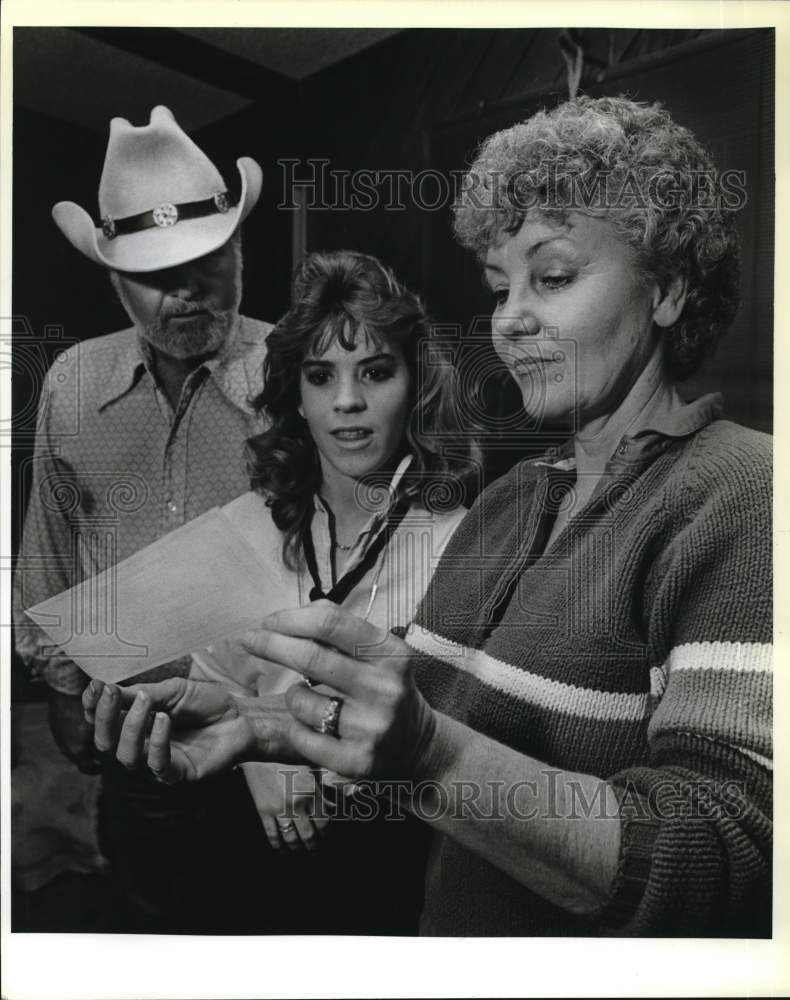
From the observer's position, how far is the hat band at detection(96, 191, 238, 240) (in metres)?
2.05

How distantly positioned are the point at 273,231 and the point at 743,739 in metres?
1.47

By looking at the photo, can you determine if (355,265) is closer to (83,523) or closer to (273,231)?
(273,231)

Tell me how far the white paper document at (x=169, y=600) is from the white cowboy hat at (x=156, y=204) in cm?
59

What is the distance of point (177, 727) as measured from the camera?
2045mm

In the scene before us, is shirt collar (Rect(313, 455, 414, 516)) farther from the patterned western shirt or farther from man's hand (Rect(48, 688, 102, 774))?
man's hand (Rect(48, 688, 102, 774))

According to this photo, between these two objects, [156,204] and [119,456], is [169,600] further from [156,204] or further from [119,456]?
[156,204]

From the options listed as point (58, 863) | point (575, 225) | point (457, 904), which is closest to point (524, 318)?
point (575, 225)

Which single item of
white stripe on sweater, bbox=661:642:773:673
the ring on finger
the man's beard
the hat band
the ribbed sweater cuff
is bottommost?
the ribbed sweater cuff

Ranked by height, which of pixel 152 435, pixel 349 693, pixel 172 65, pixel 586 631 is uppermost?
pixel 172 65

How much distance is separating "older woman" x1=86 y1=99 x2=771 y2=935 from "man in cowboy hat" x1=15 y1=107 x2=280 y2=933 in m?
0.15

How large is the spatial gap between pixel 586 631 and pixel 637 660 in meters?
0.12

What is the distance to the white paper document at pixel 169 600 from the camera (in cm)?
204

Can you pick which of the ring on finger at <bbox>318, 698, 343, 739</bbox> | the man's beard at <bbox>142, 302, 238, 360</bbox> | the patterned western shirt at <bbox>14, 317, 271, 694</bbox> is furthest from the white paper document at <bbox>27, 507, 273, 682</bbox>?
the man's beard at <bbox>142, 302, 238, 360</bbox>

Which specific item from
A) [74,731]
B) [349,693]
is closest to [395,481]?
[349,693]
